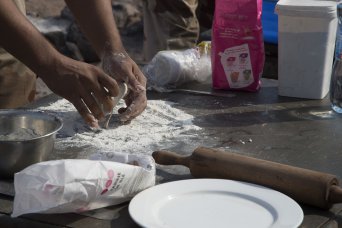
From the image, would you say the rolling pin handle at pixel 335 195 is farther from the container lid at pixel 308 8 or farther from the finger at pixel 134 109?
the container lid at pixel 308 8

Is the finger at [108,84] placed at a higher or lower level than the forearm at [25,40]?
lower

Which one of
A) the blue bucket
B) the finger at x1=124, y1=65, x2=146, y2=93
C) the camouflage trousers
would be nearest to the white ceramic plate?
the finger at x1=124, y1=65, x2=146, y2=93

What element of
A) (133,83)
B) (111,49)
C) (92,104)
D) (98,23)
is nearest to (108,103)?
(92,104)

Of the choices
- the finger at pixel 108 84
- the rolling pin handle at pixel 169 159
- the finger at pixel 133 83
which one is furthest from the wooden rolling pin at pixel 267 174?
the finger at pixel 133 83

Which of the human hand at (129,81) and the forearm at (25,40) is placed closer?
the forearm at (25,40)

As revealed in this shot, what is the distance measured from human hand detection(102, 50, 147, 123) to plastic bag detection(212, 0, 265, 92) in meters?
0.38

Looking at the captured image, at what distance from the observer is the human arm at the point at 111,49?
8.46 ft

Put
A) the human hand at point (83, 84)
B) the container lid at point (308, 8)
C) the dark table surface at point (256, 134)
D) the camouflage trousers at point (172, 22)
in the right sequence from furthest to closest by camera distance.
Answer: the camouflage trousers at point (172, 22) → the container lid at point (308, 8) → the human hand at point (83, 84) → the dark table surface at point (256, 134)

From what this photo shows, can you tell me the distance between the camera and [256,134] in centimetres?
239

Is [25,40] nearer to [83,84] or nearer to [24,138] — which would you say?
[83,84]

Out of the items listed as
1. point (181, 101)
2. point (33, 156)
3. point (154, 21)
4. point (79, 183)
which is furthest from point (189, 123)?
point (154, 21)

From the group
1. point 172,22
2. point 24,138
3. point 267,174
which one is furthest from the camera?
point 172,22

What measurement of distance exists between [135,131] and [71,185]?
787 millimetres

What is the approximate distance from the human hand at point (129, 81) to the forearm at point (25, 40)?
0.38m
